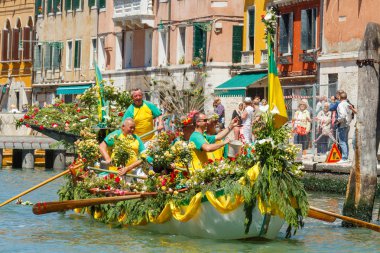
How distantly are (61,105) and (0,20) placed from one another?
38.1 m

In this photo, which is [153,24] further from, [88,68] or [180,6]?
[88,68]

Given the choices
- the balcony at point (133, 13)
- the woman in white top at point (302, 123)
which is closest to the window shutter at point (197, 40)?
the balcony at point (133, 13)

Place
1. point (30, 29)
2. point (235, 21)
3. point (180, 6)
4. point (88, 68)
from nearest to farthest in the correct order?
point (235, 21) < point (180, 6) < point (88, 68) < point (30, 29)

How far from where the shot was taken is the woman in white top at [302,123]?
31703mm

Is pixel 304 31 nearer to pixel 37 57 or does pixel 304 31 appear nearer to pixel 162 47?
pixel 162 47

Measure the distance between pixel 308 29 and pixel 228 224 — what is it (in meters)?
25.0

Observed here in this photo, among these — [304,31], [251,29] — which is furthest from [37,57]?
[304,31]

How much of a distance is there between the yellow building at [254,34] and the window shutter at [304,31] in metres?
3.00

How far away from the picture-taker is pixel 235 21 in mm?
50031

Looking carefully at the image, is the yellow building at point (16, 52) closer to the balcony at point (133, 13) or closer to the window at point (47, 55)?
the window at point (47, 55)

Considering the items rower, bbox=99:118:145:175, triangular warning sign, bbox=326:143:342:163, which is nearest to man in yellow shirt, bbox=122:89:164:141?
rower, bbox=99:118:145:175

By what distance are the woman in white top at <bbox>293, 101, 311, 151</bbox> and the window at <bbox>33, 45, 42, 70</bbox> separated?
37059 mm

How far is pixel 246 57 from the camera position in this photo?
4850cm

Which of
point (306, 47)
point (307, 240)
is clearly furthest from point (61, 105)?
point (307, 240)
